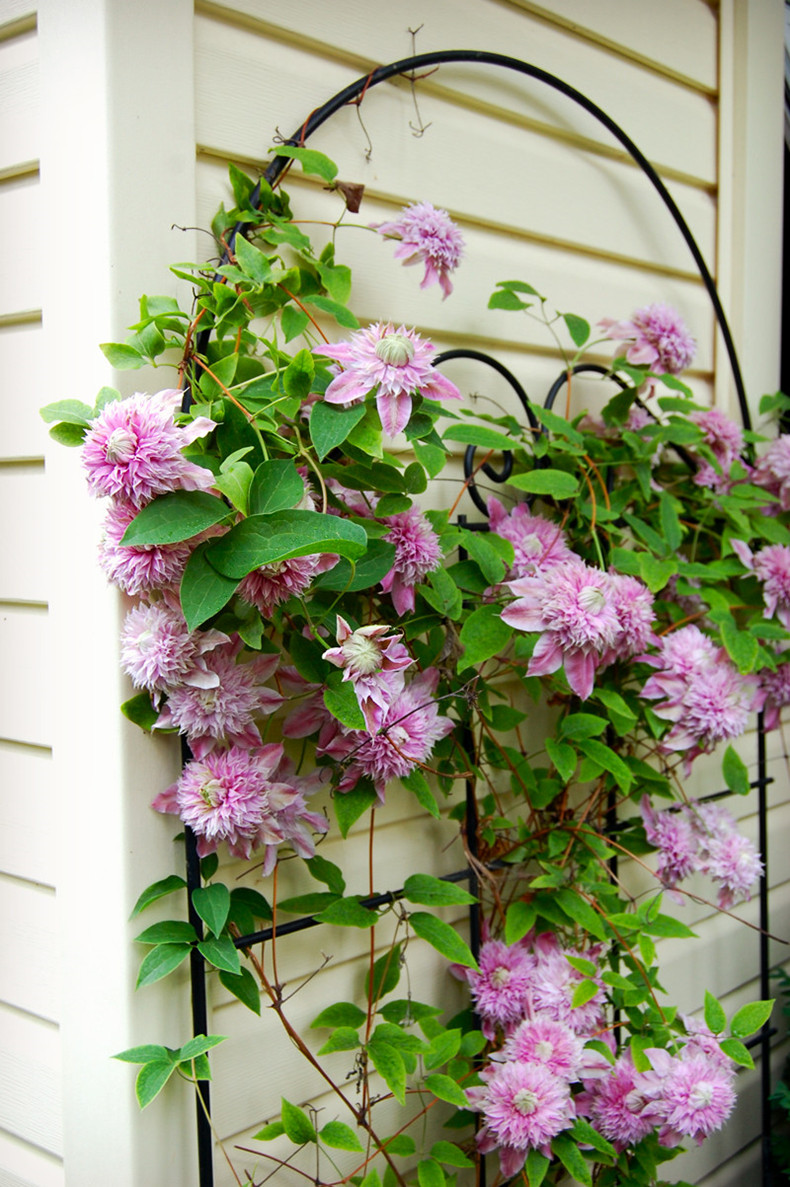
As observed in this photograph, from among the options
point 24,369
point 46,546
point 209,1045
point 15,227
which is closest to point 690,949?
point 209,1045

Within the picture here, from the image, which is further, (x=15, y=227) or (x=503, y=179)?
(x=503, y=179)

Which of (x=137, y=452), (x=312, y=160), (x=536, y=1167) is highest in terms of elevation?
(x=312, y=160)

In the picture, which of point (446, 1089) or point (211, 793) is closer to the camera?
point (211, 793)

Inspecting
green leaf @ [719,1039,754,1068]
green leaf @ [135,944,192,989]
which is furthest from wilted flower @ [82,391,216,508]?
green leaf @ [719,1039,754,1068]

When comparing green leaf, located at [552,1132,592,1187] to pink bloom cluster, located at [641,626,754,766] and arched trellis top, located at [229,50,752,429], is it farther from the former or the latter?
arched trellis top, located at [229,50,752,429]

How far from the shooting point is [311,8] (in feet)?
3.48

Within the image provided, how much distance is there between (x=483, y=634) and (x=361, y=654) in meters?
0.30

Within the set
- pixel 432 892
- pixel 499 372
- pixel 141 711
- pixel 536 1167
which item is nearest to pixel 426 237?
pixel 499 372

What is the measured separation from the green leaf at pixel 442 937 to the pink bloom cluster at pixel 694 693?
427 millimetres

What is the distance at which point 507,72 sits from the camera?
130cm

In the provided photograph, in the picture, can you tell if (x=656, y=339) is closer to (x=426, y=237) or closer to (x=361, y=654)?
(x=426, y=237)

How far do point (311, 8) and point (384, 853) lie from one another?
1.02 meters

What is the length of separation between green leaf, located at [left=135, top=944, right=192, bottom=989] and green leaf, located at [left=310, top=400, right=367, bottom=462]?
1.64 ft

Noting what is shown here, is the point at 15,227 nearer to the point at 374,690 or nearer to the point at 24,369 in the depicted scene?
the point at 24,369
